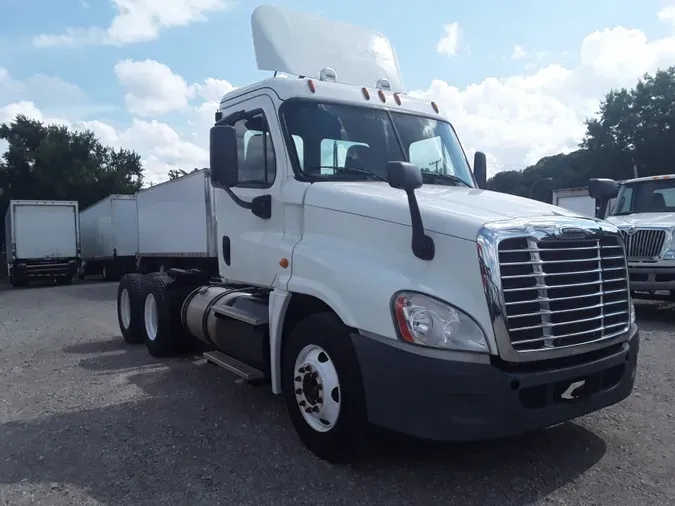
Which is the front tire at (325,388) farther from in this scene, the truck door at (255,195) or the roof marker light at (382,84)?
the roof marker light at (382,84)

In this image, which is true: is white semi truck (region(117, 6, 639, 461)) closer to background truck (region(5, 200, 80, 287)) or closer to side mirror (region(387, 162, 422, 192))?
side mirror (region(387, 162, 422, 192))

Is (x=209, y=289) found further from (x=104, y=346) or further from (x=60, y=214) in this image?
(x=60, y=214)

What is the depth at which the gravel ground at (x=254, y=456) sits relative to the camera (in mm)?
3838

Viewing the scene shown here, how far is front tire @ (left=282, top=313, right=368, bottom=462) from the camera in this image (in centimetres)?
392

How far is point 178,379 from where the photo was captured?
22.4 feet

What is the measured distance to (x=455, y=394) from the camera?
11.4 feet

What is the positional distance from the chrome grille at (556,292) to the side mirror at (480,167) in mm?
1982

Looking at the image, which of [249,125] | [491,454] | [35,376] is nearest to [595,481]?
[491,454]

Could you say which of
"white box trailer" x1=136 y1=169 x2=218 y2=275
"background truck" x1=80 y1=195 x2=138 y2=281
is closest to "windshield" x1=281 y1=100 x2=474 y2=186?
"white box trailer" x1=136 y1=169 x2=218 y2=275

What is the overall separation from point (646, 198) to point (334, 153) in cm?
851

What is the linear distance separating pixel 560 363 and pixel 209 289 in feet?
13.8

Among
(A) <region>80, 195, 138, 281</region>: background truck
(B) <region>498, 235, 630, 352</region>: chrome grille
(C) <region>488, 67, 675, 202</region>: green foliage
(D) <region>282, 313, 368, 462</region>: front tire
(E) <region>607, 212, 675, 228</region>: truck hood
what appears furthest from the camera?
(C) <region>488, 67, 675, 202</region>: green foliage

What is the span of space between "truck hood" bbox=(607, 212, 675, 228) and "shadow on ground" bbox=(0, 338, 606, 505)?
6.41 m

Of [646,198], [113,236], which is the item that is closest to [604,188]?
[646,198]
